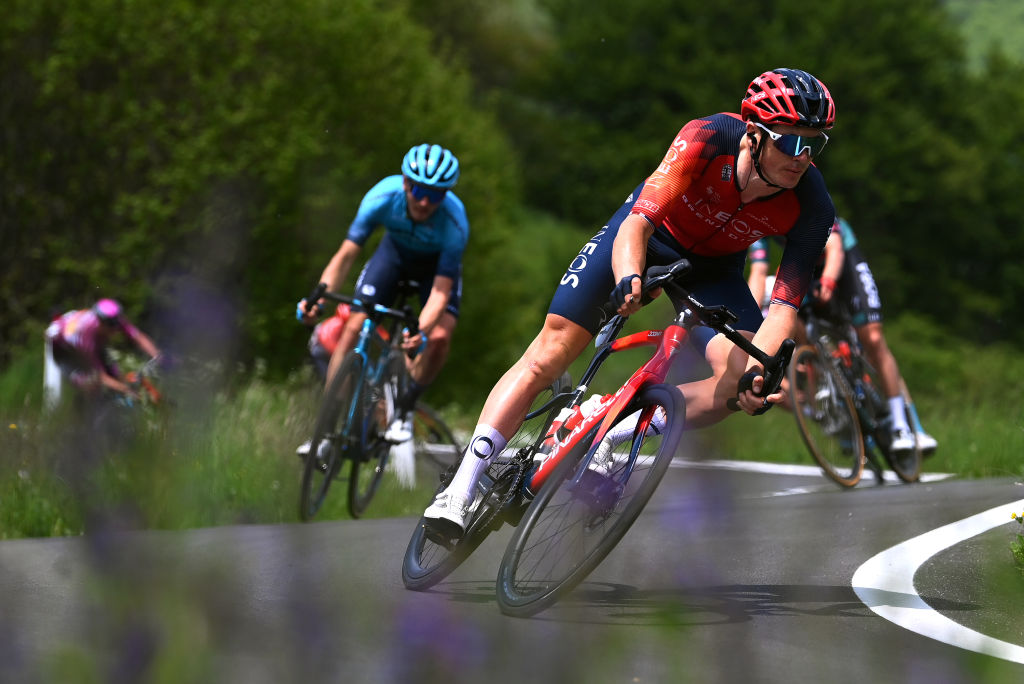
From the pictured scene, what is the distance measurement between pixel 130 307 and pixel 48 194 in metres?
2.32

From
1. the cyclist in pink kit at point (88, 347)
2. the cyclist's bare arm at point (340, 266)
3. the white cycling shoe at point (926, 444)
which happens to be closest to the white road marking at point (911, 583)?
A: the white cycling shoe at point (926, 444)

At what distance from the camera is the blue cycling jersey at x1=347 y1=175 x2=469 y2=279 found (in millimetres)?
9188

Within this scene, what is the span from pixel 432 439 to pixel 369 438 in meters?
1.48

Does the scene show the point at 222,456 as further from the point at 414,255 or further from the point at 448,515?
the point at 448,515

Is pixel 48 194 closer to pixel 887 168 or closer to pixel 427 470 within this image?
pixel 427 470

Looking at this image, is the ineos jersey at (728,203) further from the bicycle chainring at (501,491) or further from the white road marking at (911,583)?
the white road marking at (911,583)

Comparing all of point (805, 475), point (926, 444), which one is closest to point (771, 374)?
point (926, 444)

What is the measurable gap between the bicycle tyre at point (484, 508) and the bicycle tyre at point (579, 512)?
0.44 meters

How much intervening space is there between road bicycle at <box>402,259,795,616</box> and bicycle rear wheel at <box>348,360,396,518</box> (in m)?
3.28

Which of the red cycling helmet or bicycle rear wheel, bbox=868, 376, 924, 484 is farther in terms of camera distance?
bicycle rear wheel, bbox=868, 376, 924, 484

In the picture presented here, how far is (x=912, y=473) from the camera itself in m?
10.4

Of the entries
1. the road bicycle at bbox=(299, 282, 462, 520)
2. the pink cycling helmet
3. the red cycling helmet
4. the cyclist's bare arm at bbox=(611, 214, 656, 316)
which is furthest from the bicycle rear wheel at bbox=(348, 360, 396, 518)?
the pink cycling helmet

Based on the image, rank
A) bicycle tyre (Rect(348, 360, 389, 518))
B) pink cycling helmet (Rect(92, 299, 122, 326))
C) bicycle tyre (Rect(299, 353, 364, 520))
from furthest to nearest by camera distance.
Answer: pink cycling helmet (Rect(92, 299, 122, 326))
bicycle tyre (Rect(348, 360, 389, 518))
bicycle tyre (Rect(299, 353, 364, 520))

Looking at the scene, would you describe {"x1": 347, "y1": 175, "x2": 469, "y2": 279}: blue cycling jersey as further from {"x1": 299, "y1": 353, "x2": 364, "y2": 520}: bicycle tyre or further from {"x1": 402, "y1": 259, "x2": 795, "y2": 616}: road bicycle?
{"x1": 402, "y1": 259, "x2": 795, "y2": 616}: road bicycle
